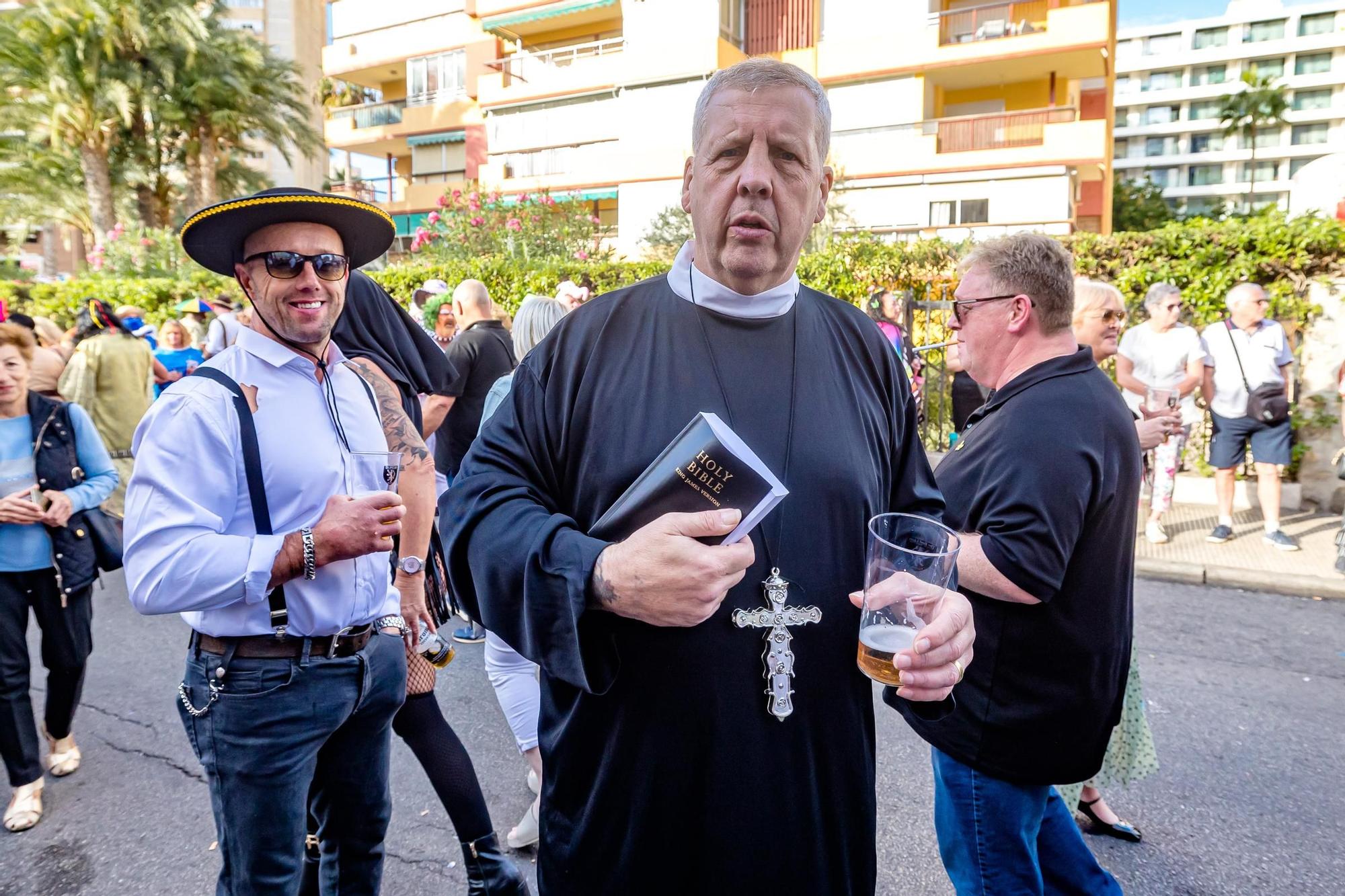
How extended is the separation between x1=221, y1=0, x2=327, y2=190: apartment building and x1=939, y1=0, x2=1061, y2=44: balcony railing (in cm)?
3968

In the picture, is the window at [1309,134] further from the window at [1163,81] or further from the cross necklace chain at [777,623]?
the cross necklace chain at [777,623]

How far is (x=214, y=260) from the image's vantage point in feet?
7.59

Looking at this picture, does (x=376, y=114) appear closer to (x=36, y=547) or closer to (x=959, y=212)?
(x=959, y=212)

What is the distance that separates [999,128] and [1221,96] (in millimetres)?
88260

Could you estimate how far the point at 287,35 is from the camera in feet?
174

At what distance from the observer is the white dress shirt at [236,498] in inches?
75.4

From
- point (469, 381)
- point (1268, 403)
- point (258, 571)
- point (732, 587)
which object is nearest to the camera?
point (732, 587)

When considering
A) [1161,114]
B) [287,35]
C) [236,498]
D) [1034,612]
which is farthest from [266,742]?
[1161,114]

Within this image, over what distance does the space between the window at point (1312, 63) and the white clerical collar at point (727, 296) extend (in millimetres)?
123975

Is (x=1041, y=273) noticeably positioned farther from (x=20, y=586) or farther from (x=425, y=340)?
(x=20, y=586)

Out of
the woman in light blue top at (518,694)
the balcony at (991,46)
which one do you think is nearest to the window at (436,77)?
the balcony at (991,46)

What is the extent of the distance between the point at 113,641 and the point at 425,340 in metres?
3.76

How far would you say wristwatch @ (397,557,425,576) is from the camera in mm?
2727

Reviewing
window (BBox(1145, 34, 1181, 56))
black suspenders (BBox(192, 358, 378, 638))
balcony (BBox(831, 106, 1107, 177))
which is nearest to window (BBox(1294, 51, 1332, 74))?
window (BBox(1145, 34, 1181, 56))
